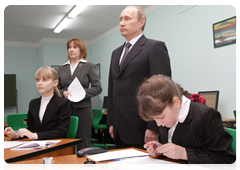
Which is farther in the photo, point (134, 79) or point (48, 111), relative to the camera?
point (48, 111)

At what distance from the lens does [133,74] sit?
5.67 ft

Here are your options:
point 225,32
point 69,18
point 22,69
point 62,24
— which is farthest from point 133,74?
point 22,69

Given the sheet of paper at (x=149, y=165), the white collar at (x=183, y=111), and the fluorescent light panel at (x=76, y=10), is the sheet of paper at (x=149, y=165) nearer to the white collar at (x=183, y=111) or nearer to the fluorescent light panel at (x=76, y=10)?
the white collar at (x=183, y=111)

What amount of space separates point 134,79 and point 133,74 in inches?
1.5

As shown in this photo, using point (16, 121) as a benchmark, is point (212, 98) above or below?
above

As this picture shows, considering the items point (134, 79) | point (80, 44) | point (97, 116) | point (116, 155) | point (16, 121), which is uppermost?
point (80, 44)

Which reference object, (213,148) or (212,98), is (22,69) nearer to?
(212,98)

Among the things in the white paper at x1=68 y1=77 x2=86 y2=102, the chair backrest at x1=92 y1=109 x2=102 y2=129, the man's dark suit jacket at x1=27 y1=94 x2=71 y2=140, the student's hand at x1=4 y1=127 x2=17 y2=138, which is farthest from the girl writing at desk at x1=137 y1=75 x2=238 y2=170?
the chair backrest at x1=92 y1=109 x2=102 y2=129

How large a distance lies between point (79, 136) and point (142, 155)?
140cm

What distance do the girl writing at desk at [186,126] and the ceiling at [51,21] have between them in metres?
4.30

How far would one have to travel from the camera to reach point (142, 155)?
3.90ft

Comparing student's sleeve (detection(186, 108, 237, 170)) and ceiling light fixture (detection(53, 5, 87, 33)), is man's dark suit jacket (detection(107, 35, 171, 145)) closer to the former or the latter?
→ student's sleeve (detection(186, 108, 237, 170))

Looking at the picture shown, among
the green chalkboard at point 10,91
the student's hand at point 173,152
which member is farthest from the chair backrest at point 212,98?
the green chalkboard at point 10,91

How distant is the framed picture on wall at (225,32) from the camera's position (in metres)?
3.18
